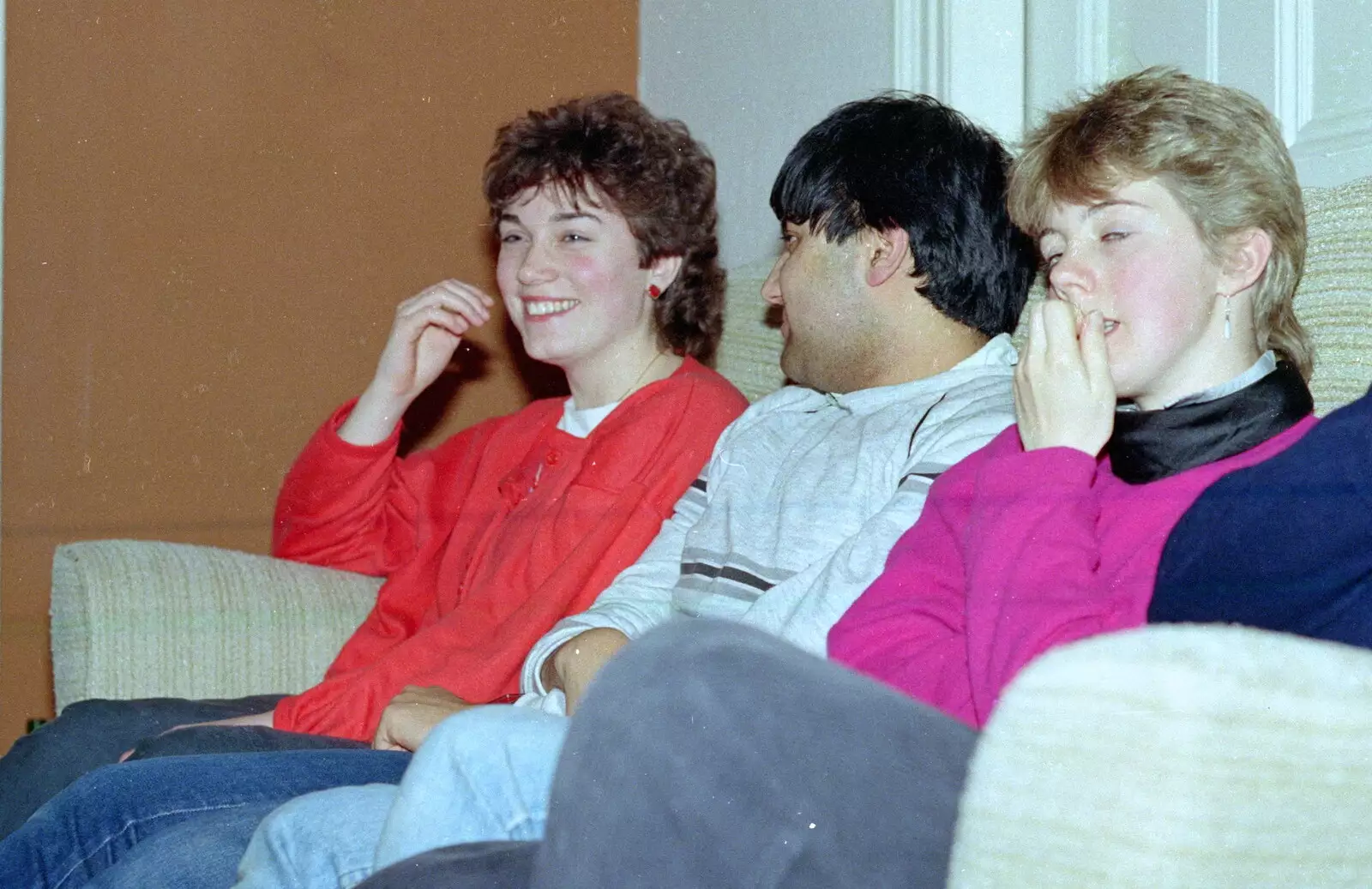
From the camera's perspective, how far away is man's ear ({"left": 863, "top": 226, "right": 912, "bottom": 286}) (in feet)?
3.55

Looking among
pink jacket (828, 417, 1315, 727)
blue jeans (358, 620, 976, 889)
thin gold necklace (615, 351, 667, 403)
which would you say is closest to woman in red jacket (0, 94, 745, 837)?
thin gold necklace (615, 351, 667, 403)

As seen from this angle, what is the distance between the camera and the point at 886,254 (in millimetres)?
1088

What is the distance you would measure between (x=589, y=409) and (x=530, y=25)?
22.2 inches

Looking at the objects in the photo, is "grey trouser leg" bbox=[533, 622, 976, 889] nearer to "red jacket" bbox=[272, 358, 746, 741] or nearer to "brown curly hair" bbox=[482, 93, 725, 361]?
"red jacket" bbox=[272, 358, 746, 741]

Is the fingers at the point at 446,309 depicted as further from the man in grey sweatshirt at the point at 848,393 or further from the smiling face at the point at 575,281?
the man in grey sweatshirt at the point at 848,393

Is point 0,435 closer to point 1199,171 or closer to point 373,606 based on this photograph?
point 373,606

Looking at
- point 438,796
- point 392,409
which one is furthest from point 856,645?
point 392,409

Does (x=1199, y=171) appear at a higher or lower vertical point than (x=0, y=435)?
higher

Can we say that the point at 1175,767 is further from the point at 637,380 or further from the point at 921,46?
the point at 921,46

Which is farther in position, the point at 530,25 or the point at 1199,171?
the point at 530,25

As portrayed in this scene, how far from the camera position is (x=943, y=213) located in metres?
1.09

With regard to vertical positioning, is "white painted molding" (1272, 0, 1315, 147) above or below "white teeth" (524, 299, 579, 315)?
above

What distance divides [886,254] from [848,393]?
11cm

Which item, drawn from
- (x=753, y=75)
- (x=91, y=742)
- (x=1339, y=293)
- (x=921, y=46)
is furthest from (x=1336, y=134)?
(x=91, y=742)
